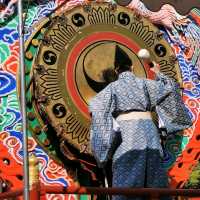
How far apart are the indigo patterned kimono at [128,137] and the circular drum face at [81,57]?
42 centimetres

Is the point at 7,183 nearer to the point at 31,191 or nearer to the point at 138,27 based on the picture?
the point at 31,191

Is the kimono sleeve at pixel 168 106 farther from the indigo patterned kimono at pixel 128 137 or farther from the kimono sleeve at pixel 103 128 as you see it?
the kimono sleeve at pixel 103 128

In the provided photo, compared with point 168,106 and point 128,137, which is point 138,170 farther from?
point 168,106

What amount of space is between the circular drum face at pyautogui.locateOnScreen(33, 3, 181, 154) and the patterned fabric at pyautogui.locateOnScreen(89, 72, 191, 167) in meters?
0.40

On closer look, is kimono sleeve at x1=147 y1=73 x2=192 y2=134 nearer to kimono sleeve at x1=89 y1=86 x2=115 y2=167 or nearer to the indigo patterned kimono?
the indigo patterned kimono

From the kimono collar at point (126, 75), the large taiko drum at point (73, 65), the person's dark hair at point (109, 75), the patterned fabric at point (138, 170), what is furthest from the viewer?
the person's dark hair at point (109, 75)

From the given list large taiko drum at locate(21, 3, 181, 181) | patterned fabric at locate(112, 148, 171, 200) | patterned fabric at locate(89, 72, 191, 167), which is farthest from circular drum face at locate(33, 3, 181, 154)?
patterned fabric at locate(112, 148, 171, 200)

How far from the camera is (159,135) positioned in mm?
4113

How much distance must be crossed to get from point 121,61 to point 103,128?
61 cm

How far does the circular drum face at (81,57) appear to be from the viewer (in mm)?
4340

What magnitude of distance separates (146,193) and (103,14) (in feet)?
5.51

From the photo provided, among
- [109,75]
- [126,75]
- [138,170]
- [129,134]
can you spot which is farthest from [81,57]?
[138,170]

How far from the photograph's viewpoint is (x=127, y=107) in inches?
156

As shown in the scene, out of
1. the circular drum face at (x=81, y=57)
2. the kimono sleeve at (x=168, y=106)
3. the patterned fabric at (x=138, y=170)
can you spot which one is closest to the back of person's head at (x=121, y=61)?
the circular drum face at (x=81, y=57)
